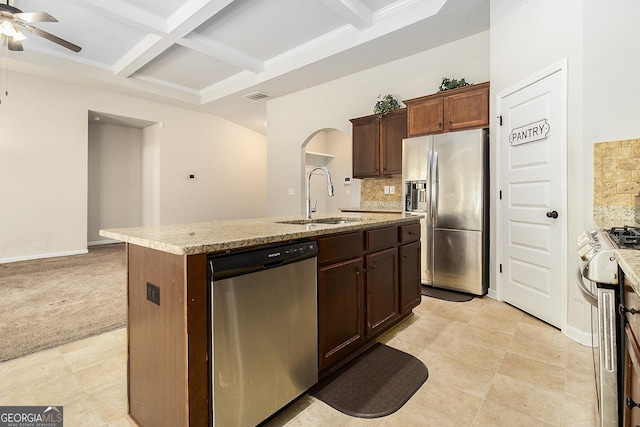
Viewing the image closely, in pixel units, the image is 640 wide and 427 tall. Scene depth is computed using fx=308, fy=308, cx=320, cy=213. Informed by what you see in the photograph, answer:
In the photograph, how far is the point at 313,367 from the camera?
165cm

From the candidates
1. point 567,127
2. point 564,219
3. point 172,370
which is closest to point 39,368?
point 172,370

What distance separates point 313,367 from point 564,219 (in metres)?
2.27

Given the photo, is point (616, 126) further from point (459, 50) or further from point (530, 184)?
point (459, 50)

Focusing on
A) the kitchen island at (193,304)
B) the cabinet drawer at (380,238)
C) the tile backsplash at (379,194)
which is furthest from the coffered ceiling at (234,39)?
the kitchen island at (193,304)

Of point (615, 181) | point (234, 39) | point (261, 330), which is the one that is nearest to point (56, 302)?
point (261, 330)

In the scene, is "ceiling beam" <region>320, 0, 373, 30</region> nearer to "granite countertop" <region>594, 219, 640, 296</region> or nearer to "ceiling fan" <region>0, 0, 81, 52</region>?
"ceiling fan" <region>0, 0, 81, 52</region>

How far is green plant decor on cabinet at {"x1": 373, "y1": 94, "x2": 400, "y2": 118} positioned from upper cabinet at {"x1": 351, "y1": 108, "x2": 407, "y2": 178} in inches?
3.0

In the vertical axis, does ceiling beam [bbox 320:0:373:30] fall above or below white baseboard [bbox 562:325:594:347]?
above

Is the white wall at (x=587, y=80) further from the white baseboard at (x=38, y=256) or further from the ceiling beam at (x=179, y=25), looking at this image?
the white baseboard at (x=38, y=256)

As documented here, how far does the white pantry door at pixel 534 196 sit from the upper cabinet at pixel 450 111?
0.73 ft

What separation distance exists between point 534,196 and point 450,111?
1.34m

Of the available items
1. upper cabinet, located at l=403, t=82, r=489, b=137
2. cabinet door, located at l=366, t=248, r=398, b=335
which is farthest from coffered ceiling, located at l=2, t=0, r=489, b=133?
cabinet door, located at l=366, t=248, r=398, b=335

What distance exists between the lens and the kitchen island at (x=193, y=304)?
3.70 feet

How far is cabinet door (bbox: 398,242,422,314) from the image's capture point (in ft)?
8.24
